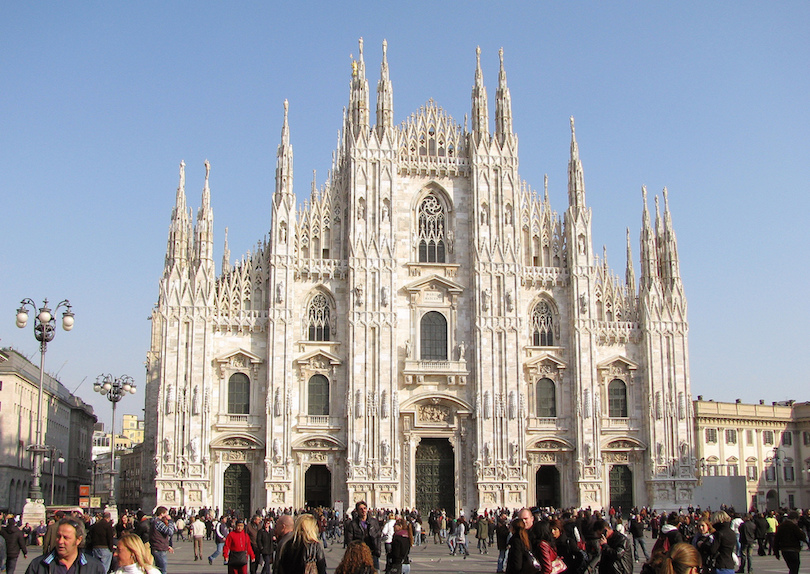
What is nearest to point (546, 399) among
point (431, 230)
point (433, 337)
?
point (433, 337)

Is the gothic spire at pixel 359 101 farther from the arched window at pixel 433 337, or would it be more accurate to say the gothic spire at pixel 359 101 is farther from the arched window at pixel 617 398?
the arched window at pixel 617 398

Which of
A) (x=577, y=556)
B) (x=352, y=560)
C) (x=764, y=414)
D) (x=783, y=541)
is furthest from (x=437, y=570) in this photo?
(x=764, y=414)

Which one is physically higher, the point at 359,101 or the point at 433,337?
the point at 359,101

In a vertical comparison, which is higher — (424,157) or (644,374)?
(424,157)

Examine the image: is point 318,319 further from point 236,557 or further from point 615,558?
point 615,558

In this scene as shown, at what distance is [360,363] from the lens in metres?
46.3

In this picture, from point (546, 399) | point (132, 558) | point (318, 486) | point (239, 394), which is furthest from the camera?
point (546, 399)

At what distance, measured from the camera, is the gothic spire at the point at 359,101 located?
160ft

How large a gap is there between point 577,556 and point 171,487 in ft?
109

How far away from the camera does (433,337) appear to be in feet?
158

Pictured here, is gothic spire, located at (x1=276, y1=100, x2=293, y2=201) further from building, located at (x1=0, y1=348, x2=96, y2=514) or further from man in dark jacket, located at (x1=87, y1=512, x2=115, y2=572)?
man in dark jacket, located at (x1=87, y1=512, x2=115, y2=572)

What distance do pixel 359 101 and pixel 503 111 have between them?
25.0 ft

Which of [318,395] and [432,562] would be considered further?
[318,395]

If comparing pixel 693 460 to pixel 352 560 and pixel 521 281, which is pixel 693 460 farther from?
pixel 352 560
